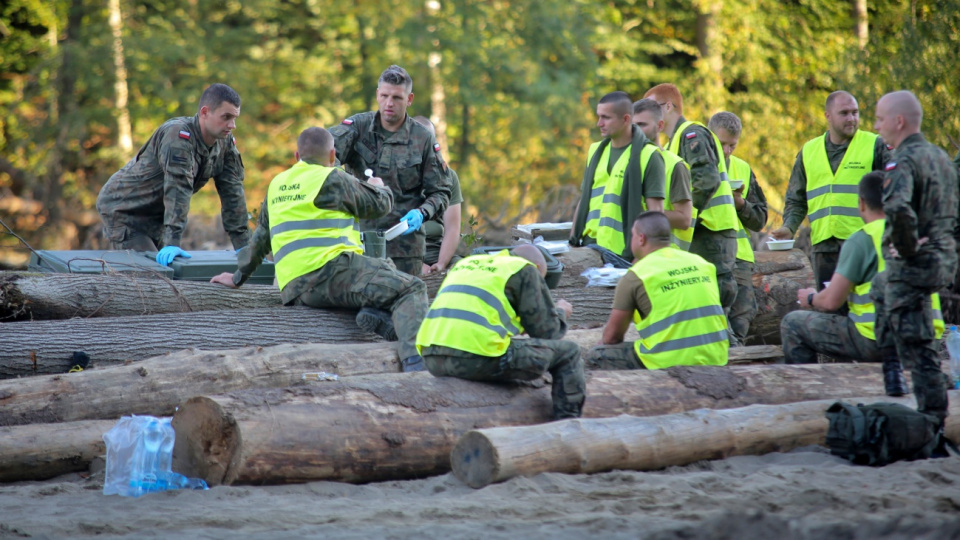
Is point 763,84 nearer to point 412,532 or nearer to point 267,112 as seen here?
point 267,112

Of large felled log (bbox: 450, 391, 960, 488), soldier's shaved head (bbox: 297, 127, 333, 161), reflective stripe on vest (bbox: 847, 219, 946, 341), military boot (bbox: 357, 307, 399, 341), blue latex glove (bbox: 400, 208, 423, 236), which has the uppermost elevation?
soldier's shaved head (bbox: 297, 127, 333, 161)

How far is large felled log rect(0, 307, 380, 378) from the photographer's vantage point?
247 inches

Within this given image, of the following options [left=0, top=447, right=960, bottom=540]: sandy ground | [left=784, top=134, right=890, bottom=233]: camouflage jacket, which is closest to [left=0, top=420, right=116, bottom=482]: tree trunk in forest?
[left=0, top=447, right=960, bottom=540]: sandy ground

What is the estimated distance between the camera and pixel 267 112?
2386 centimetres

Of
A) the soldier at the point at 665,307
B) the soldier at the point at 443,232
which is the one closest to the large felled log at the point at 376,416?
the soldier at the point at 665,307

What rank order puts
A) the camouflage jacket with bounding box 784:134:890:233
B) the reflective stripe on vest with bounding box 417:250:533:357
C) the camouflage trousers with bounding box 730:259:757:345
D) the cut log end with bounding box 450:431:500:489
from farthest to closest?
the camouflage trousers with bounding box 730:259:757:345, the camouflage jacket with bounding box 784:134:890:233, the reflective stripe on vest with bounding box 417:250:533:357, the cut log end with bounding box 450:431:500:489

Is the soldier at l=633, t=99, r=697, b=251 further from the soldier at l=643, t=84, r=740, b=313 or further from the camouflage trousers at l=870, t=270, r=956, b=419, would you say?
the camouflage trousers at l=870, t=270, r=956, b=419

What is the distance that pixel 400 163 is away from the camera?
27.4 ft

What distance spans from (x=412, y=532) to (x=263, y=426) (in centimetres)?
121

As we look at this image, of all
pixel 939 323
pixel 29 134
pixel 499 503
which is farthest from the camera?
pixel 29 134

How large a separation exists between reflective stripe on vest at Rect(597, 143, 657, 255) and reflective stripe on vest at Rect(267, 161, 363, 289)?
240 cm

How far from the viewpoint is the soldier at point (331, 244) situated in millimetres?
6762

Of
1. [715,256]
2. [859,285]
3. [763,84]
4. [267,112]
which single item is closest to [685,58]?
[763,84]

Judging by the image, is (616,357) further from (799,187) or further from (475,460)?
(799,187)
